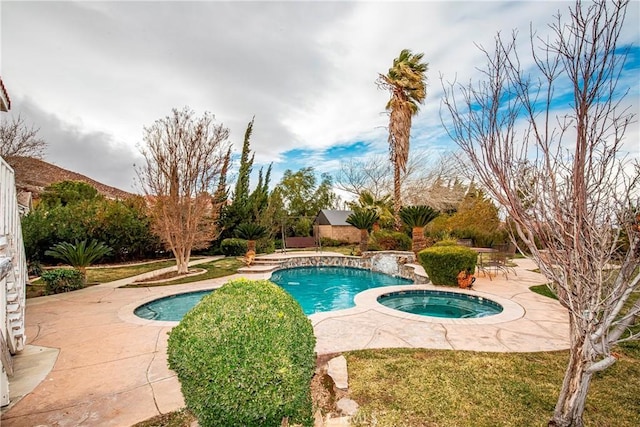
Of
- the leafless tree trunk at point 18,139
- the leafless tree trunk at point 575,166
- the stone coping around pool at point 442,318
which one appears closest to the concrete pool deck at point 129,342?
the stone coping around pool at point 442,318

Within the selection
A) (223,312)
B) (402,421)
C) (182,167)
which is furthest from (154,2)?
(402,421)

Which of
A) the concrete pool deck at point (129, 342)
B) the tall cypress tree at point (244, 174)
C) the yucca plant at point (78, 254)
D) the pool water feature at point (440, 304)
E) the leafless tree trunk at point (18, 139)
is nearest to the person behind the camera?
the concrete pool deck at point (129, 342)

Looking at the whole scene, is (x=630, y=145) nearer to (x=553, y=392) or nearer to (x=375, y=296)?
(x=553, y=392)

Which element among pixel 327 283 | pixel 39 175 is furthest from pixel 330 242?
pixel 39 175

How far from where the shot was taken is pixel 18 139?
16.9 m

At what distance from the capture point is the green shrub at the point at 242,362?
216 centimetres

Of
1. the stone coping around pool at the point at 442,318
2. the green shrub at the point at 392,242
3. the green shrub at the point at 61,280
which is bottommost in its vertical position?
the stone coping around pool at the point at 442,318

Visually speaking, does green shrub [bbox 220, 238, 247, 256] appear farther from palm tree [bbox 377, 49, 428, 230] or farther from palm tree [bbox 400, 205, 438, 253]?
palm tree [bbox 377, 49, 428, 230]

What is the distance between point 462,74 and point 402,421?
351 centimetres

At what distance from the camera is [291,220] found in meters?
24.2

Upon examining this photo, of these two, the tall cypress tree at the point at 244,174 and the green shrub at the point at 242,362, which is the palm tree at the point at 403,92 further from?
the green shrub at the point at 242,362

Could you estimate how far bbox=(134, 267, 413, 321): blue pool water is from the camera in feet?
24.9

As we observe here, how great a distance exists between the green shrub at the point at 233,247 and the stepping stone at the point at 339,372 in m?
14.7

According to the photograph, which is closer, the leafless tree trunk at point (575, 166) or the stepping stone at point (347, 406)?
the leafless tree trunk at point (575, 166)
